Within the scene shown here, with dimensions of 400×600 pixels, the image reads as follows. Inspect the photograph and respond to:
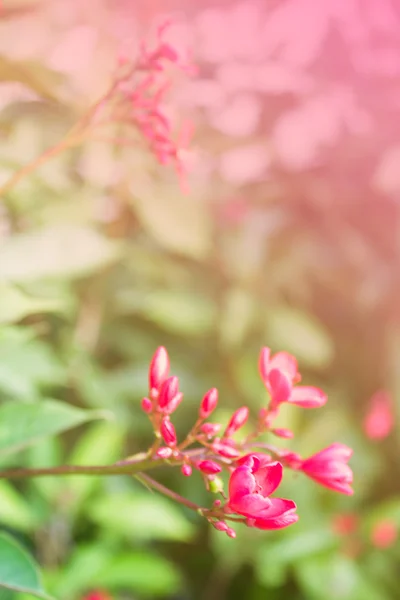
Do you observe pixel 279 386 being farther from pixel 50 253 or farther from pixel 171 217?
pixel 171 217

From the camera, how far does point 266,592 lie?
1554 millimetres

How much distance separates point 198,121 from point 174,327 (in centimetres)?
49

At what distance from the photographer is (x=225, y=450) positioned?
518 millimetres

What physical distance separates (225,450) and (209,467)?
19mm

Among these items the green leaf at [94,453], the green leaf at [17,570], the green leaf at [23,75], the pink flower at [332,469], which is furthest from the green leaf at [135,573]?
the green leaf at [23,75]

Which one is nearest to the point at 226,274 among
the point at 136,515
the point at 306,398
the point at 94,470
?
the point at 136,515

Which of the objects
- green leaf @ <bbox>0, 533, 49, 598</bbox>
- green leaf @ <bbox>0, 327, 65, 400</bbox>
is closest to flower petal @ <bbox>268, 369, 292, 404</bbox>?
green leaf @ <bbox>0, 533, 49, 598</bbox>

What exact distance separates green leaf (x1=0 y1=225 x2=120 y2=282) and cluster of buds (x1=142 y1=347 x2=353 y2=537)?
37 centimetres

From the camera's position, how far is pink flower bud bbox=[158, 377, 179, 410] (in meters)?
0.53

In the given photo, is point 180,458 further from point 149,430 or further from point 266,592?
point 266,592

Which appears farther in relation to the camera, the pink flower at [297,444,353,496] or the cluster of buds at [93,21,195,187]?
the cluster of buds at [93,21,195,187]

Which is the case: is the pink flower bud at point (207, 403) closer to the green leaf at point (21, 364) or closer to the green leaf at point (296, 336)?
the green leaf at point (21, 364)

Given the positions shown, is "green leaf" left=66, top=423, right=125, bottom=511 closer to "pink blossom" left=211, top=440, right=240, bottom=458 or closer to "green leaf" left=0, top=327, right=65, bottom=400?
"green leaf" left=0, top=327, right=65, bottom=400

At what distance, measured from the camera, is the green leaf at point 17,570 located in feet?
1.84
